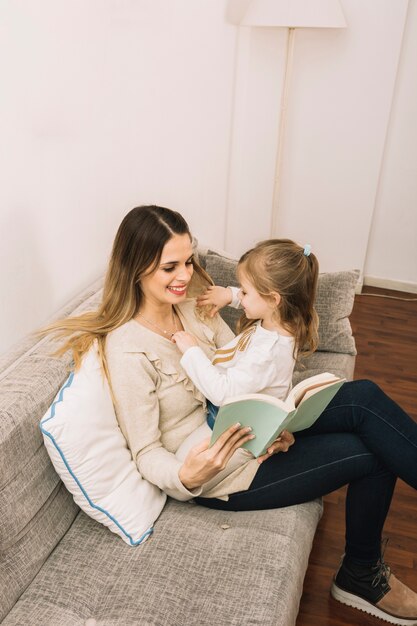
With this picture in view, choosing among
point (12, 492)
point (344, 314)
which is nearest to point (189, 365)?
point (12, 492)

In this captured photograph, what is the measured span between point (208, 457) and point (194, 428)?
0.95ft

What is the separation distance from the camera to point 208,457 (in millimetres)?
1455

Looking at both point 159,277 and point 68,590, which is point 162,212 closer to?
point 159,277

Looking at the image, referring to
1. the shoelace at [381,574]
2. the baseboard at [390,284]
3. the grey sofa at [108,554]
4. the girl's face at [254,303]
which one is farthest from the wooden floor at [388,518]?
the girl's face at [254,303]

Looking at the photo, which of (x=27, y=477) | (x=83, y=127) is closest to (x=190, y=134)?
(x=83, y=127)

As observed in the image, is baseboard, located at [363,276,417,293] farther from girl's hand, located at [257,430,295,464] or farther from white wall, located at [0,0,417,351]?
girl's hand, located at [257,430,295,464]

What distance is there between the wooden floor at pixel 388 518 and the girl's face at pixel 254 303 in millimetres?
816

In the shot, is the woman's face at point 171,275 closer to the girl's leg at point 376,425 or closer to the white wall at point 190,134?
the white wall at point 190,134

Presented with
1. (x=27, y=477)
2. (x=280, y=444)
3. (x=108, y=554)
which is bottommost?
(x=108, y=554)

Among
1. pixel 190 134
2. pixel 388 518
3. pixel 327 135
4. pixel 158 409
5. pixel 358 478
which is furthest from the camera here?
pixel 327 135

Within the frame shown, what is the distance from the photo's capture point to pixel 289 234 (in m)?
4.11

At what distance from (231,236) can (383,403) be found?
7.53 ft

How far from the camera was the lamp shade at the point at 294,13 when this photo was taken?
3.21 m

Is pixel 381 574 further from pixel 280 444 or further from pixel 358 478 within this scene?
pixel 280 444
